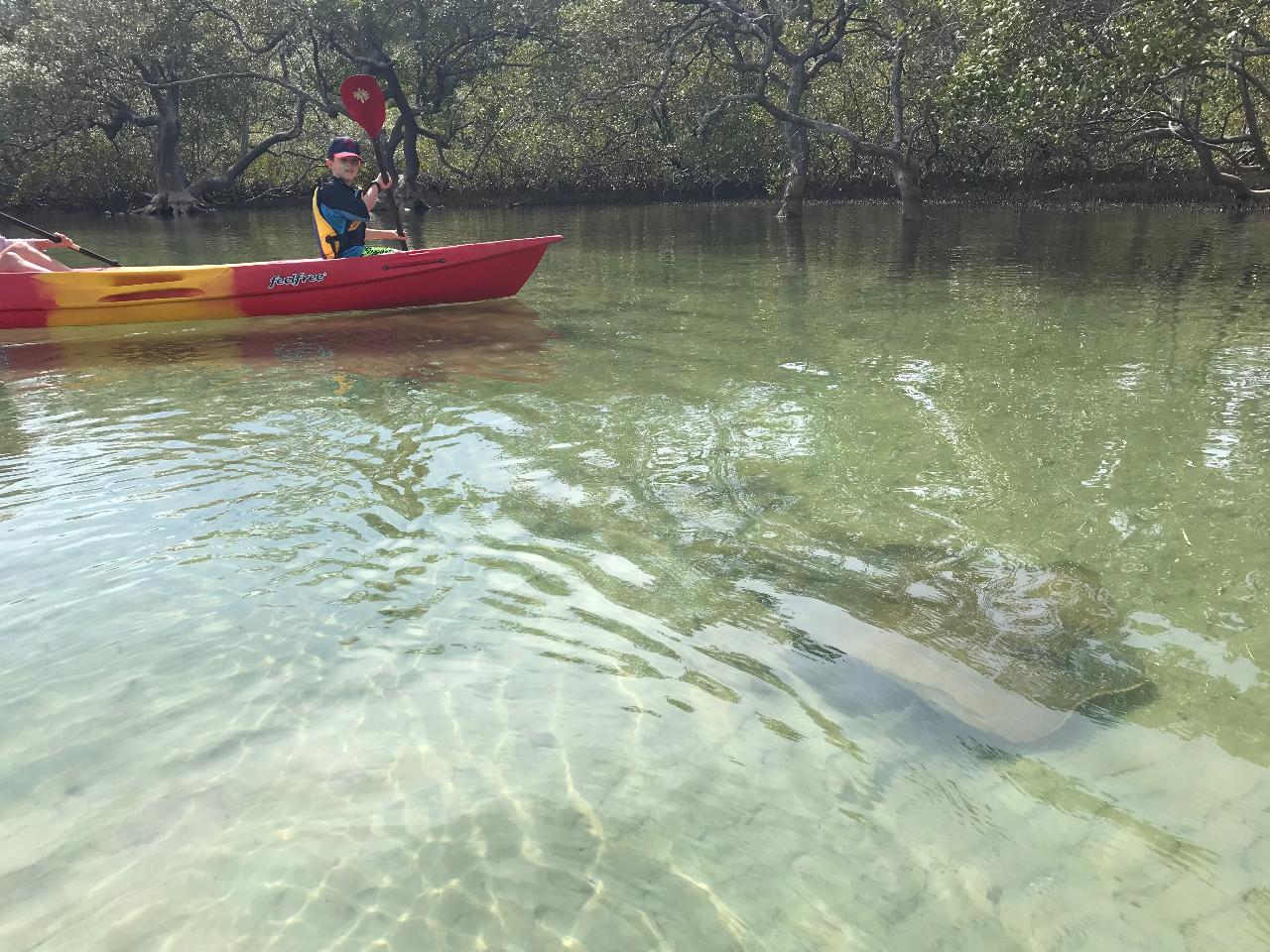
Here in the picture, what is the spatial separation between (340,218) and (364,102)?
2.03 metres

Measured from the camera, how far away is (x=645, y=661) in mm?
3346

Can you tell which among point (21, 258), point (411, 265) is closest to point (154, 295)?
point (21, 258)

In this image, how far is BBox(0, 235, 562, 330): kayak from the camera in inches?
Answer: 361

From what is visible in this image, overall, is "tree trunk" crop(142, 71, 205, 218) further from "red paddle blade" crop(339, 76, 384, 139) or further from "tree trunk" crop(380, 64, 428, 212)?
"red paddle blade" crop(339, 76, 384, 139)

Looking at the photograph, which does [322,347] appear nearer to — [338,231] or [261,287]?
[261,287]

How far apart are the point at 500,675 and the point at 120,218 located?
3310cm

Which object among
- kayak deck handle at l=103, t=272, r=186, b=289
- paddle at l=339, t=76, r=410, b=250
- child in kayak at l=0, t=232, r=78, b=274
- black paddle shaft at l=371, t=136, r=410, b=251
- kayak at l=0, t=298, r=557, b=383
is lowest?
kayak at l=0, t=298, r=557, b=383

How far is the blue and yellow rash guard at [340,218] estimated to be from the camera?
962 centimetres

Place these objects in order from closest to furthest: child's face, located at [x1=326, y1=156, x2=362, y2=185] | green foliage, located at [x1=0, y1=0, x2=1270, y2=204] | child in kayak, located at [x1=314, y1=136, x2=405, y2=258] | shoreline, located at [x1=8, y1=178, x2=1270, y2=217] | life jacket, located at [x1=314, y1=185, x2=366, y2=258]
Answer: child's face, located at [x1=326, y1=156, x2=362, y2=185], child in kayak, located at [x1=314, y1=136, x2=405, y2=258], life jacket, located at [x1=314, y1=185, x2=366, y2=258], green foliage, located at [x1=0, y1=0, x2=1270, y2=204], shoreline, located at [x1=8, y1=178, x2=1270, y2=217]

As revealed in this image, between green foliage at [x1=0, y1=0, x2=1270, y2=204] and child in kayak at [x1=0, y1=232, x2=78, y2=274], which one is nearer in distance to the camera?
child in kayak at [x1=0, y1=232, x2=78, y2=274]

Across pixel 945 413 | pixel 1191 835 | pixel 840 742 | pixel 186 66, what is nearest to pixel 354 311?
pixel 945 413

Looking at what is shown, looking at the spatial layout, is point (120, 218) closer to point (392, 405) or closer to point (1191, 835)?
point (392, 405)

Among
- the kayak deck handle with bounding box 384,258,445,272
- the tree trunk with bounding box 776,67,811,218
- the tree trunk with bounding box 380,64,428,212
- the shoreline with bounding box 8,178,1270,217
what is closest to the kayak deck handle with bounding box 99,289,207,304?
the kayak deck handle with bounding box 384,258,445,272

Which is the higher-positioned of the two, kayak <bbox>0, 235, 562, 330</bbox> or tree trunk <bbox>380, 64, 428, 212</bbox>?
tree trunk <bbox>380, 64, 428, 212</bbox>
